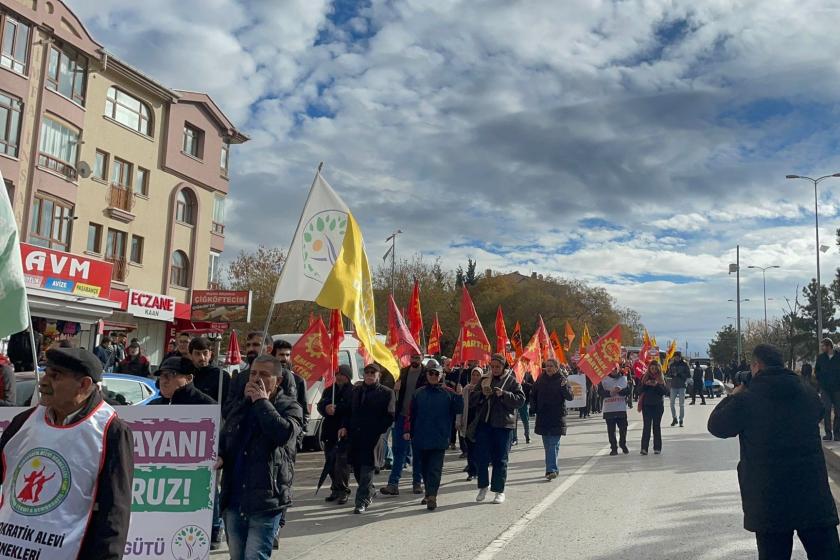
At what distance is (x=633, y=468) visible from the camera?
497 inches

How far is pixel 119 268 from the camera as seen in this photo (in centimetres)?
3142

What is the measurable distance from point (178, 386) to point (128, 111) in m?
28.0

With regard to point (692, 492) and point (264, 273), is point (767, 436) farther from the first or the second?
point (264, 273)

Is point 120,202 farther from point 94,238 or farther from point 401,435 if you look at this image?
point 401,435

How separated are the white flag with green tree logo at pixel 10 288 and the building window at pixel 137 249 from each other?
28691 mm

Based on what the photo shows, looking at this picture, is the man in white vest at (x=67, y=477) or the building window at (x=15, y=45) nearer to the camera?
the man in white vest at (x=67, y=477)

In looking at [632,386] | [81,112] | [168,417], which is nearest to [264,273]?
[81,112]

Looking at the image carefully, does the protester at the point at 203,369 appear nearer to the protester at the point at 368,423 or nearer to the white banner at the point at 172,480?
the white banner at the point at 172,480

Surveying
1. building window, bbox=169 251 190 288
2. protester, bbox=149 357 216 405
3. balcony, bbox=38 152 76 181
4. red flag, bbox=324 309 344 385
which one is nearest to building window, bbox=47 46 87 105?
balcony, bbox=38 152 76 181

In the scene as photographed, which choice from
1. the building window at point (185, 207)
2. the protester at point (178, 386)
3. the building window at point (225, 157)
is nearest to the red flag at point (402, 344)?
the protester at point (178, 386)

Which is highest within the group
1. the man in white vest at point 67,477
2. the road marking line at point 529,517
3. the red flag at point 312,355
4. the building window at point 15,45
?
the building window at point 15,45

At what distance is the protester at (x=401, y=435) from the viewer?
412 inches

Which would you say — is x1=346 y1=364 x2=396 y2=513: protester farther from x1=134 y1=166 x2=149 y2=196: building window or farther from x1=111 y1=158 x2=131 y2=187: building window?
x1=134 y1=166 x2=149 y2=196: building window

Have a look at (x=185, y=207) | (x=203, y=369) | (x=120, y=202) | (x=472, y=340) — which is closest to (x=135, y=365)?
(x=472, y=340)
